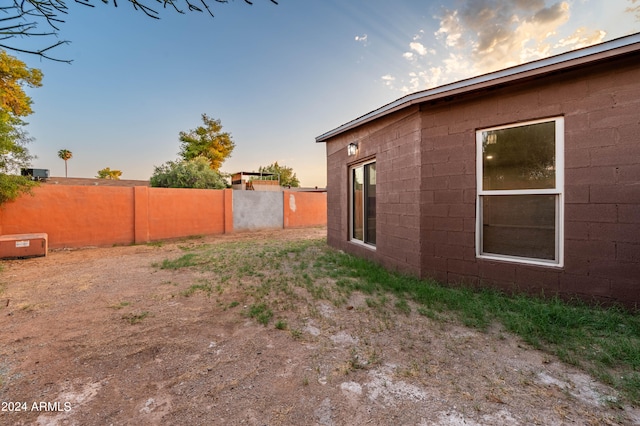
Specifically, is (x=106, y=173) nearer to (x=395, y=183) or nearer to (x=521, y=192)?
(x=395, y=183)

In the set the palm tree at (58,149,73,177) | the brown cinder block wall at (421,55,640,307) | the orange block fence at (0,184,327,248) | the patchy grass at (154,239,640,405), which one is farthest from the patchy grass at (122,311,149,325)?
the palm tree at (58,149,73,177)

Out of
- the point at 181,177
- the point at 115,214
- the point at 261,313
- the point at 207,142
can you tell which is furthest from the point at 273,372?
the point at 207,142

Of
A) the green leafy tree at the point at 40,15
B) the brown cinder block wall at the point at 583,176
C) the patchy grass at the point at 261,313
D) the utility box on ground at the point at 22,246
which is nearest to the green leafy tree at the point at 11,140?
the utility box on ground at the point at 22,246

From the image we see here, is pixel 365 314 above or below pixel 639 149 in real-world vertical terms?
below

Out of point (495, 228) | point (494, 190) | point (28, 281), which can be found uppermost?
point (494, 190)

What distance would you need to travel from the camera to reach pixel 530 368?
1.97 metres

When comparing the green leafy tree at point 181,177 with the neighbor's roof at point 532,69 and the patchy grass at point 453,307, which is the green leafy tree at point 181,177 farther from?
the neighbor's roof at point 532,69

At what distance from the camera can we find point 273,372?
1.99 meters

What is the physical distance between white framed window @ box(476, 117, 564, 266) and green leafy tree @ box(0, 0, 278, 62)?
347 centimetres

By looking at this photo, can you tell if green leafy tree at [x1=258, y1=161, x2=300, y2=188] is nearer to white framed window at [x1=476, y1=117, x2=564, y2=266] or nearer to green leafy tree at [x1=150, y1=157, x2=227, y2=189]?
green leafy tree at [x1=150, y1=157, x2=227, y2=189]

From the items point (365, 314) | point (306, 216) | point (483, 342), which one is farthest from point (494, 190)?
point (306, 216)

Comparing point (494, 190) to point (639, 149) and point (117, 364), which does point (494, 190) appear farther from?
point (117, 364)

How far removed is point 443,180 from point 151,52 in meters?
9.74

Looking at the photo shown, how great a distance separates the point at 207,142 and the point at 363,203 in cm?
2465
